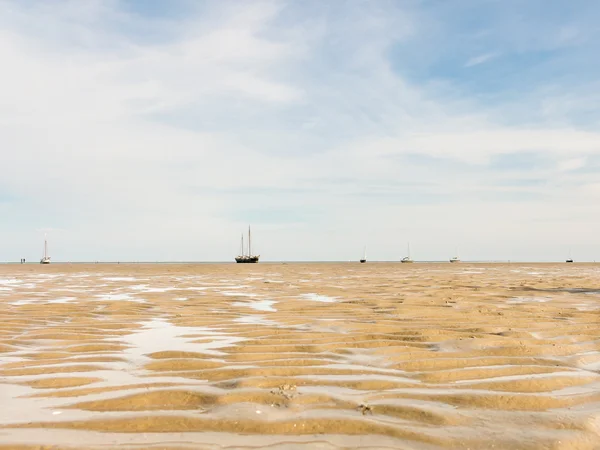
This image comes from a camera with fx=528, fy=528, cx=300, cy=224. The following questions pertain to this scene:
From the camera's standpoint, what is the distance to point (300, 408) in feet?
12.9

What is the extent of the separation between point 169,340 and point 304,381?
2.96 meters

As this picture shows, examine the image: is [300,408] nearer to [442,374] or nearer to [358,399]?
[358,399]

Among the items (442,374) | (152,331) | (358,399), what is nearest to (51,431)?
(358,399)

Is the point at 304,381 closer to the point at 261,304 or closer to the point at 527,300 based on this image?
the point at 261,304

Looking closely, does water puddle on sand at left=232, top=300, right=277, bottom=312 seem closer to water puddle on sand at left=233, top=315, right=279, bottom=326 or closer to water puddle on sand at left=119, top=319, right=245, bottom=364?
water puddle on sand at left=233, top=315, right=279, bottom=326

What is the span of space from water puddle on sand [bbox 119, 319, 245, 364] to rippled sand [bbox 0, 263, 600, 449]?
0.03 m

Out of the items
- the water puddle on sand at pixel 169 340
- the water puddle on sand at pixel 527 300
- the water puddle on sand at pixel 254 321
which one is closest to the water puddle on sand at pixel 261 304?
the water puddle on sand at pixel 254 321

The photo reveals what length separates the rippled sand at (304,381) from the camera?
134 inches

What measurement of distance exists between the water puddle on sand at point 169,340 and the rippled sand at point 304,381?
3 centimetres

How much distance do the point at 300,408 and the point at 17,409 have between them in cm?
214

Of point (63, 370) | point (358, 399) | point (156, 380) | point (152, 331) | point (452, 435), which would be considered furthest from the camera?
point (152, 331)

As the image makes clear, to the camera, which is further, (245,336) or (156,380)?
(245,336)

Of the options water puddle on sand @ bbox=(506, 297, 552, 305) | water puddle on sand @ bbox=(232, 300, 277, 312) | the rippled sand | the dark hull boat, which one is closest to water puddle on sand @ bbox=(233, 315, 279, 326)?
the rippled sand

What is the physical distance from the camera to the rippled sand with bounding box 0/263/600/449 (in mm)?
3412
